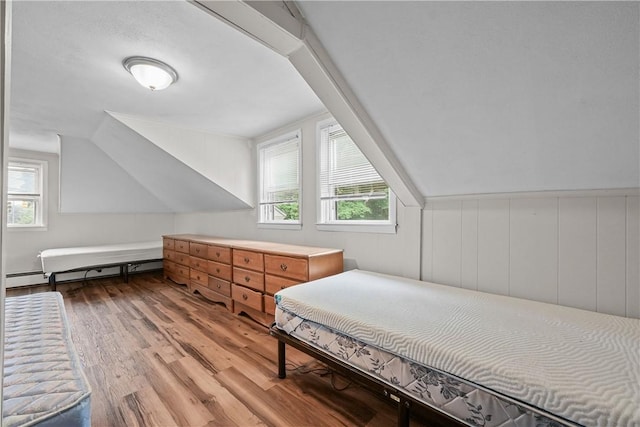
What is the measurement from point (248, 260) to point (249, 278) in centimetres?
18

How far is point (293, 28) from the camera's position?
4.17 feet

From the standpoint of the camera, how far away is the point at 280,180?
3318 millimetres

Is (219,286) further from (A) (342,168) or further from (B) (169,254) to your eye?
(A) (342,168)

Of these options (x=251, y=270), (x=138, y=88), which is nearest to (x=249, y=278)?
(x=251, y=270)

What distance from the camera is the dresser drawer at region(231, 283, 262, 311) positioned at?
8.36 ft

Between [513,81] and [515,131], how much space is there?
27 cm

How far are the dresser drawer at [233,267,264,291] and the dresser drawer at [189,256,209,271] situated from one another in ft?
2.36

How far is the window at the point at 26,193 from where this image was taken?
4.04m

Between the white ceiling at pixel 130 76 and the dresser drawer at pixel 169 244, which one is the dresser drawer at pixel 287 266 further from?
the dresser drawer at pixel 169 244

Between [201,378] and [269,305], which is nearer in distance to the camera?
[201,378]

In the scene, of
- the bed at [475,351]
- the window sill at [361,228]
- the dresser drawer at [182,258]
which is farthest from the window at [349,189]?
the dresser drawer at [182,258]

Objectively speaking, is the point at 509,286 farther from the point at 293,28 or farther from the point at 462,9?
the point at 293,28

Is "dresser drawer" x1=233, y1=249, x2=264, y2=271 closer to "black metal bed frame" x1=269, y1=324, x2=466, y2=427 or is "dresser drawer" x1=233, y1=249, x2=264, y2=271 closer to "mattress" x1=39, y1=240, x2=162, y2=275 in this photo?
"black metal bed frame" x1=269, y1=324, x2=466, y2=427

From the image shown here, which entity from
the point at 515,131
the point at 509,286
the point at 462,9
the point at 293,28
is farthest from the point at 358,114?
the point at 509,286
